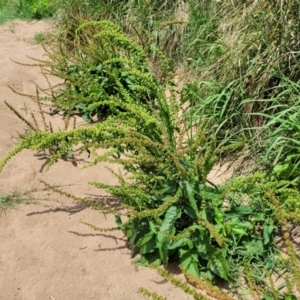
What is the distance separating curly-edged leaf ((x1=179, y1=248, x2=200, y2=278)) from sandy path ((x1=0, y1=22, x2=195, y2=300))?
5.4 inches

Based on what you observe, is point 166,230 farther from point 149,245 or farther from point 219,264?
point 219,264

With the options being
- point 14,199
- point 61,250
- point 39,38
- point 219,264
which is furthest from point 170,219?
point 39,38

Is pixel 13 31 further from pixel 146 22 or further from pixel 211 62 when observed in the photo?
pixel 211 62

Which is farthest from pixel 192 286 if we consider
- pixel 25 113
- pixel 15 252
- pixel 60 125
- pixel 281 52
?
pixel 25 113

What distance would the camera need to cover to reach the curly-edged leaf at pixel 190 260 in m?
2.25

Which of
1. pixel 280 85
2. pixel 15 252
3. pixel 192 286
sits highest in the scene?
pixel 280 85

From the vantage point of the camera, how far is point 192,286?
7.49 ft

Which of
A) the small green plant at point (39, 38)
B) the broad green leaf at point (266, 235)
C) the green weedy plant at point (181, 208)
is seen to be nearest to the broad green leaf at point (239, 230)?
the green weedy plant at point (181, 208)

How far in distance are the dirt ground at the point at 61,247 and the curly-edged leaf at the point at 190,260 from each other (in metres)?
0.14

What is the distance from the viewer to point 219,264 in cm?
222

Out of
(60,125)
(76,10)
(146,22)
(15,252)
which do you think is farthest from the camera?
(76,10)

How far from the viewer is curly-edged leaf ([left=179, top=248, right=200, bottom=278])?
225 cm

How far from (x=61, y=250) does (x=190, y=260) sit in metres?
0.76

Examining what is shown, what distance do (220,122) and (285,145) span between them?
2.01 feet
